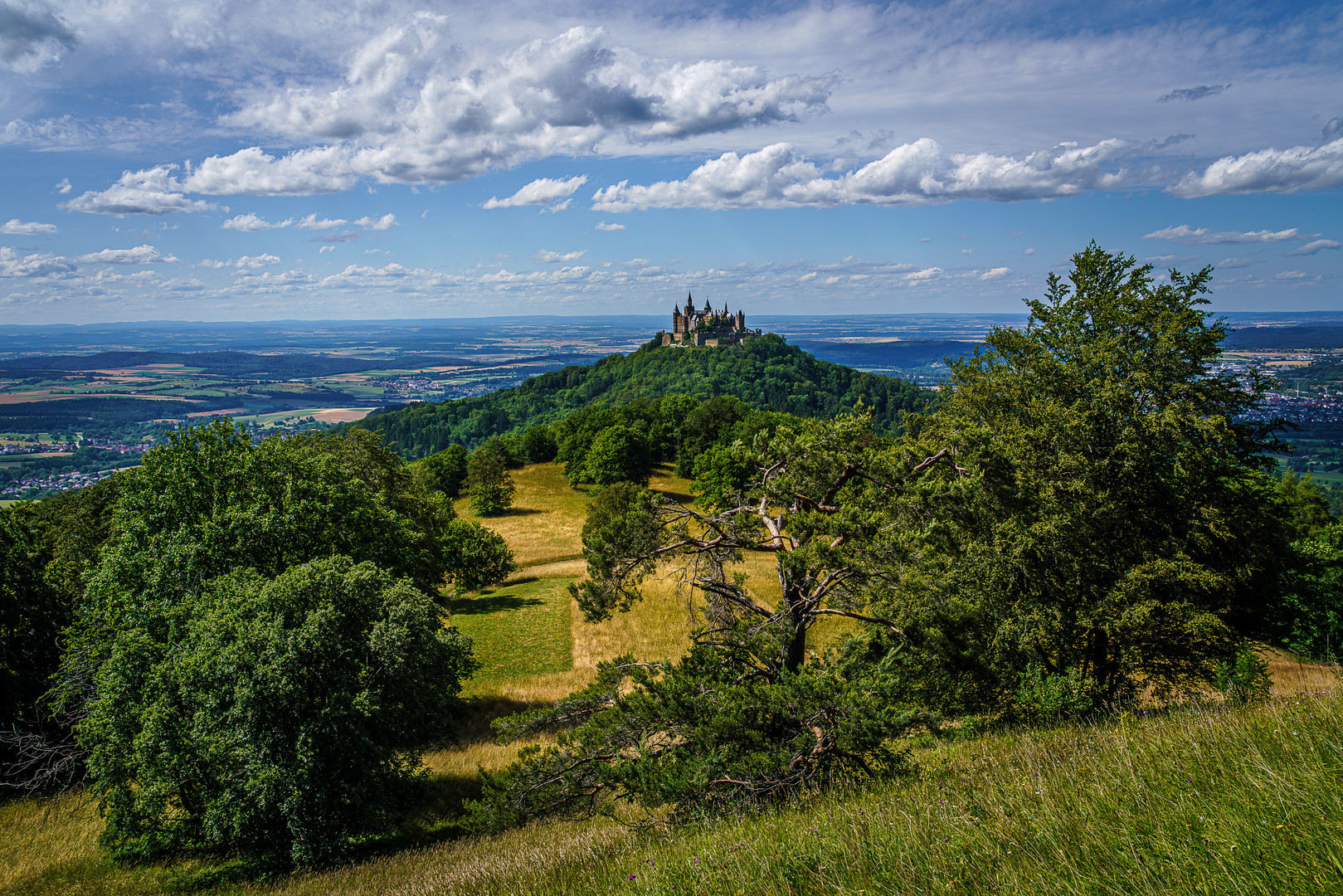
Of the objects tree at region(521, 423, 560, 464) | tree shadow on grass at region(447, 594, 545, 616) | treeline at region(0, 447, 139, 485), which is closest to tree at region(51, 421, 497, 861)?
tree shadow on grass at region(447, 594, 545, 616)

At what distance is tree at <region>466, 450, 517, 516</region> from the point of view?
66.8 m

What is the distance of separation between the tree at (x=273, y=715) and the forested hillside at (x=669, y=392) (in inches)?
5490

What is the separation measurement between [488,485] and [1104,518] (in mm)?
62220

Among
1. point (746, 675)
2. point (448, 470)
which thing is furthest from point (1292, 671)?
point (448, 470)

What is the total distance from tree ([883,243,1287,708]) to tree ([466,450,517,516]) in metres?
56.3

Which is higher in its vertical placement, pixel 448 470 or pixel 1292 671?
pixel 1292 671

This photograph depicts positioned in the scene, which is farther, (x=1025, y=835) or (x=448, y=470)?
(x=448, y=470)

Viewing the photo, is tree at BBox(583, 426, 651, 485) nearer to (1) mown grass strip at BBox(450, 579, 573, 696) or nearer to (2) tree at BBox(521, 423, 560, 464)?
→ (2) tree at BBox(521, 423, 560, 464)

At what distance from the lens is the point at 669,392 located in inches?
6609

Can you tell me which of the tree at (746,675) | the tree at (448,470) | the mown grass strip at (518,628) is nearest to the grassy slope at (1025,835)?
the tree at (746,675)

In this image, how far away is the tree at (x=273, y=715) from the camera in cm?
1069

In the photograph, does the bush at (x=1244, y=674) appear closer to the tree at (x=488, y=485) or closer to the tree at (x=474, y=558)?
the tree at (x=474, y=558)

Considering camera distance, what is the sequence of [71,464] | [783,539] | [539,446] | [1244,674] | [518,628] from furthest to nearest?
[71,464] → [539,446] → [518,628] → [1244,674] → [783,539]

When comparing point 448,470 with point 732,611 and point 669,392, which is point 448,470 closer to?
point 732,611
